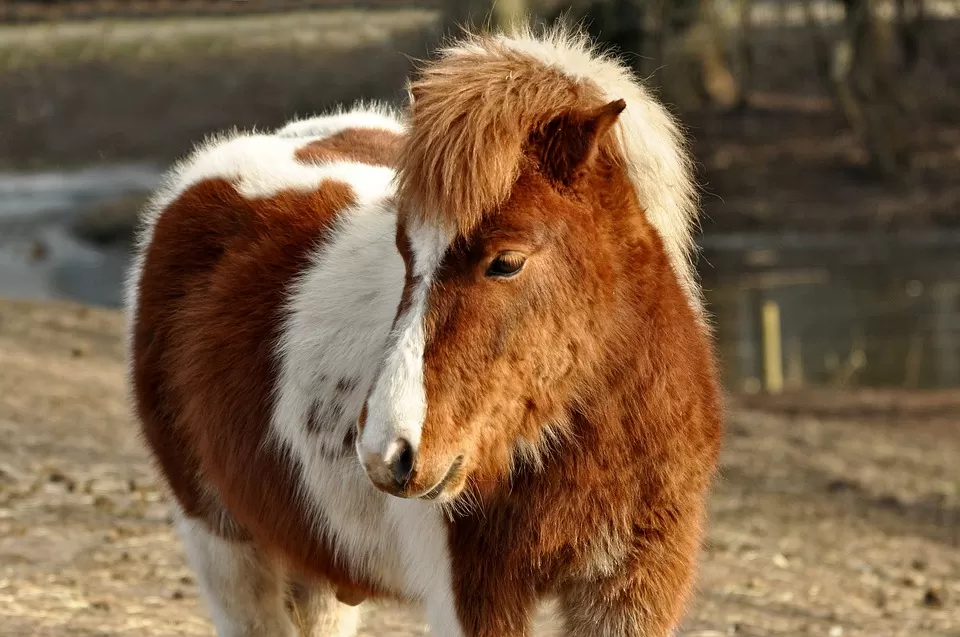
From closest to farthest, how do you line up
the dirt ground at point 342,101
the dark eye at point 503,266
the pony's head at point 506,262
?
the pony's head at point 506,262
the dark eye at point 503,266
the dirt ground at point 342,101

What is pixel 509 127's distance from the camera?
2984mm

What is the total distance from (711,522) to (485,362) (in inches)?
228

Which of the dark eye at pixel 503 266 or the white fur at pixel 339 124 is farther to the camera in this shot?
the white fur at pixel 339 124

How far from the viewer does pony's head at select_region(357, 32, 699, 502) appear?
2.81 meters

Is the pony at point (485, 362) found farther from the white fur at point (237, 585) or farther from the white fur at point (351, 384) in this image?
the white fur at point (237, 585)

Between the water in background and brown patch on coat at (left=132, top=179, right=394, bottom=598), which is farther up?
brown patch on coat at (left=132, top=179, right=394, bottom=598)

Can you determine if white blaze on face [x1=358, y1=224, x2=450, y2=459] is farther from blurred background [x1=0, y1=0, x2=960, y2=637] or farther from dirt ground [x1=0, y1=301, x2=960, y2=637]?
dirt ground [x1=0, y1=301, x2=960, y2=637]

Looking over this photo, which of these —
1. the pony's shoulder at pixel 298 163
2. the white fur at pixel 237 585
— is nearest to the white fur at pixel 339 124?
the pony's shoulder at pixel 298 163

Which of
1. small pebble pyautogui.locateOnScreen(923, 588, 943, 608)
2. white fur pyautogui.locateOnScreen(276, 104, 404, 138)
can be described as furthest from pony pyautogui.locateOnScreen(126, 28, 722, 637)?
small pebble pyautogui.locateOnScreen(923, 588, 943, 608)

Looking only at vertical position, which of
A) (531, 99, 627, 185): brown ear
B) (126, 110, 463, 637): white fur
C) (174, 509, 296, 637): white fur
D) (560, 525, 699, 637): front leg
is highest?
(531, 99, 627, 185): brown ear

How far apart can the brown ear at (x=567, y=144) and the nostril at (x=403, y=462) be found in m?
0.75

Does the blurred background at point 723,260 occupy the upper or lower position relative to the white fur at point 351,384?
lower

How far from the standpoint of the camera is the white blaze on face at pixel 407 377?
271 cm

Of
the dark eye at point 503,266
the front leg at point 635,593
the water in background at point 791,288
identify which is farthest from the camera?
the water in background at point 791,288
